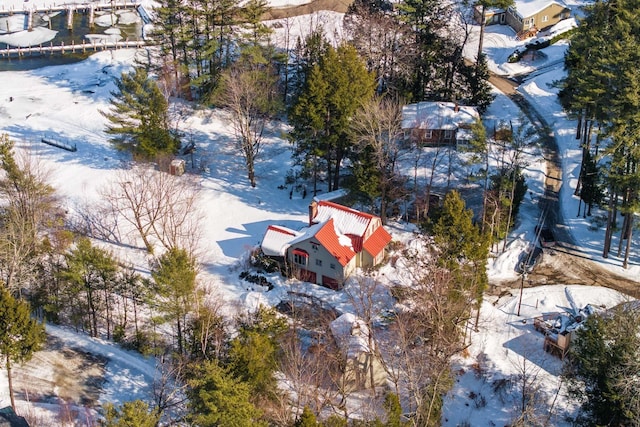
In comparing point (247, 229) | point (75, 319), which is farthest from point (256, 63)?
point (75, 319)

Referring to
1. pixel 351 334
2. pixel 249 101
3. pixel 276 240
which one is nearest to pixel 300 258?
pixel 276 240

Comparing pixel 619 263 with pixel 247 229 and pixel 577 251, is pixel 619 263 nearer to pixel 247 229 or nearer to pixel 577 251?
pixel 577 251

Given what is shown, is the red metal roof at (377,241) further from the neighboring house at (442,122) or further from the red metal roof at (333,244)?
the neighboring house at (442,122)

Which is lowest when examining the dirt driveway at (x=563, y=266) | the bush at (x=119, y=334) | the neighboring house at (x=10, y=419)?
the neighboring house at (x=10, y=419)

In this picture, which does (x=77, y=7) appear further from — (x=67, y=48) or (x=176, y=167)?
(x=176, y=167)

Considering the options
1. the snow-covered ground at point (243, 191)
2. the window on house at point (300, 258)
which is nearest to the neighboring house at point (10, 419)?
the snow-covered ground at point (243, 191)

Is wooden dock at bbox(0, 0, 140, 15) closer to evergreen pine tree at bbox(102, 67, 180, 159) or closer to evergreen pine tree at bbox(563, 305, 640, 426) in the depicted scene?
evergreen pine tree at bbox(102, 67, 180, 159)
